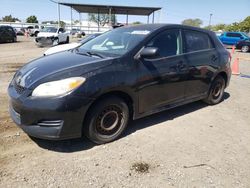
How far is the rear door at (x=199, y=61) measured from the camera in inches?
199

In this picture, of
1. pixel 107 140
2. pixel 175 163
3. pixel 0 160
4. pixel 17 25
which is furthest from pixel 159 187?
pixel 17 25

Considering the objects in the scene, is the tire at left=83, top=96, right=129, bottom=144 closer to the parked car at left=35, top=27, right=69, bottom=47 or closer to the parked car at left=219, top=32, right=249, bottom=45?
the parked car at left=35, top=27, right=69, bottom=47

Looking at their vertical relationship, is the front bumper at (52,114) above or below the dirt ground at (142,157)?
above

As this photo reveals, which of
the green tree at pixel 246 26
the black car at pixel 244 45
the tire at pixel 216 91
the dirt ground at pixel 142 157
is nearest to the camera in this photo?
the dirt ground at pixel 142 157

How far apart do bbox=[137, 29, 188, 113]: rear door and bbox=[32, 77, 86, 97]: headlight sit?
108cm

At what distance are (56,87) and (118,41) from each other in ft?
5.39

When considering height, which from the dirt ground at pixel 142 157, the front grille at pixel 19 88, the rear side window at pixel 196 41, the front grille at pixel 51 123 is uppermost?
the rear side window at pixel 196 41

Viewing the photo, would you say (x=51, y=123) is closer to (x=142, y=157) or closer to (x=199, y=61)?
(x=142, y=157)

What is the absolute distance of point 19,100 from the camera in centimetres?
353

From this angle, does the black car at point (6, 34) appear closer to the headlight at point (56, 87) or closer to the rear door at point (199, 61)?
the rear door at point (199, 61)

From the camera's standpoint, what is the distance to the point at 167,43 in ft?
15.4

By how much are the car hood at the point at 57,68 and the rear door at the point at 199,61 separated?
1817 mm

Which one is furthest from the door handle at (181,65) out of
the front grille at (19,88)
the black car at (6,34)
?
the black car at (6,34)

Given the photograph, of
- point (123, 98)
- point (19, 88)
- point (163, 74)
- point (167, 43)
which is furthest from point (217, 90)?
point (19, 88)
